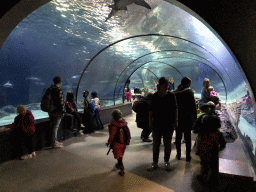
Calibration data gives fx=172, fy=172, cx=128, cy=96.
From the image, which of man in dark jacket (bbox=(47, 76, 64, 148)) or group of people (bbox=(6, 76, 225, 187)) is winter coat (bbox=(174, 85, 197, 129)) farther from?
man in dark jacket (bbox=(47, 76, 64, 148))

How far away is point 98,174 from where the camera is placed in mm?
3502

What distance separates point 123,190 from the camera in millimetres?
2912

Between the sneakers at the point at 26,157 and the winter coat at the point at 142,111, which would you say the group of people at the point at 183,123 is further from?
the sneakers at the point at 26,157

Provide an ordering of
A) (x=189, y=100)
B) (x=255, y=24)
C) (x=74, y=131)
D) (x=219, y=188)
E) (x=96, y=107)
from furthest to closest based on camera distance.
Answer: (x=96, y=107)
(x=74, y=131)
(x=189, y=100)
(x=219, y=188)
(x=255, y=24)

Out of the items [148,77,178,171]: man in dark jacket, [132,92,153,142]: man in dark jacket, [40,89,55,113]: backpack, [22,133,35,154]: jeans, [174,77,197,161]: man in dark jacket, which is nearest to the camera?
[148,77,178,171]: man in dark jacket

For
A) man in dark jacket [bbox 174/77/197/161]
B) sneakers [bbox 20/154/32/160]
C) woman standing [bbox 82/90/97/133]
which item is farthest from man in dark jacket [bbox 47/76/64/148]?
man in dark jacket [bbox 174/77/197/161]

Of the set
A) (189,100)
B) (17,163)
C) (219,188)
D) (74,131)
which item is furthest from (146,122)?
(17,163)

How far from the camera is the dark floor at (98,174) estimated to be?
2.96 metres

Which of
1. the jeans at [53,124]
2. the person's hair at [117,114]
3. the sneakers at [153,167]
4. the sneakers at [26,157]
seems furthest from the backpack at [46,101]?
the sneakers at [153,167]

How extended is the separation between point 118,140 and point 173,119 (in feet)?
3.90

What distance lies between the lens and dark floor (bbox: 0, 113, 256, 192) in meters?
2.96

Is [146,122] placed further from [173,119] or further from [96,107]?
[96,107]

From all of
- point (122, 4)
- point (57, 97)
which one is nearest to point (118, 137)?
point (57, 97)

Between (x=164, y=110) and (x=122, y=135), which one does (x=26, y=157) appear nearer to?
(x=122, y=135)
